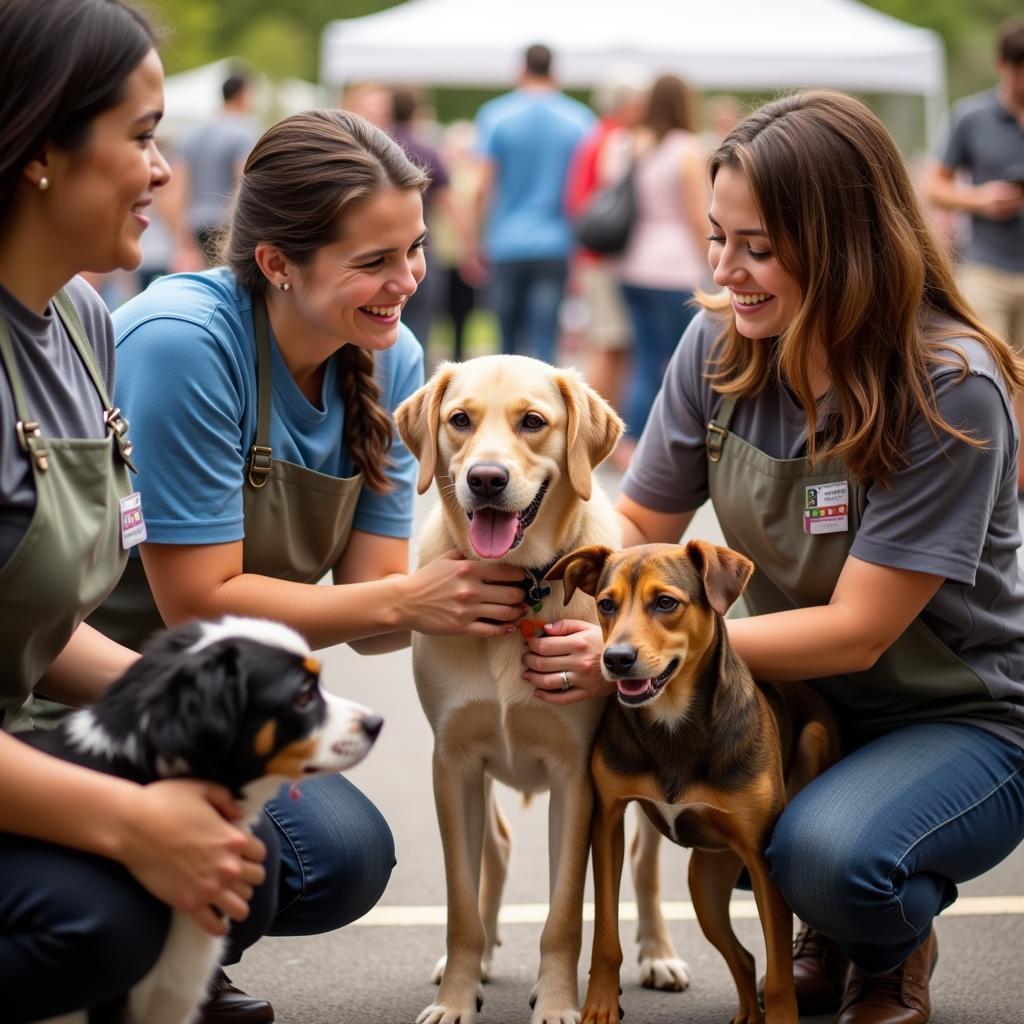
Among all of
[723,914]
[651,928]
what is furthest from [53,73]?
[651,928]

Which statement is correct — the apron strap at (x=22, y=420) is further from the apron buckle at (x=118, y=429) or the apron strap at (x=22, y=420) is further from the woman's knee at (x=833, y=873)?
the woman's knee at (x=833, y=873)

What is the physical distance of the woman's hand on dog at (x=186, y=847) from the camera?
7.63 feet

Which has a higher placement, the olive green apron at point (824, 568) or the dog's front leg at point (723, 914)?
the olive green apron at point (824, 568)

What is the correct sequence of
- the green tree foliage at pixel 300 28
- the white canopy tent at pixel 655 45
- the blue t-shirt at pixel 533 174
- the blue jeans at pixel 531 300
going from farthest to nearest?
the green tree foliage at pixel 300 28 → the white canopy tent at pixel 655 45 → the blue jeans at pixel 531 300 → the blue t-shirt at pixel 533 174

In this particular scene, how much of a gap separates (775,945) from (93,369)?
175cm

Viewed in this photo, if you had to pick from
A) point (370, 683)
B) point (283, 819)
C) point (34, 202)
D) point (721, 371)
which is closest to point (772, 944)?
point (283, 819)

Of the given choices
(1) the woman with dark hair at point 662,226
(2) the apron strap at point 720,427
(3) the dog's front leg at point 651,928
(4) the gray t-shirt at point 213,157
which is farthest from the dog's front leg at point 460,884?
(4) the gray t-shirt at point 213,157

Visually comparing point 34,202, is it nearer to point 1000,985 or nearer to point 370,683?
point 1000,985

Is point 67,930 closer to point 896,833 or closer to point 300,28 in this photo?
point 896,833

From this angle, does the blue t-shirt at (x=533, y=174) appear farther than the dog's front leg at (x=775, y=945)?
Yes

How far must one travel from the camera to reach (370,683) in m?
6.30

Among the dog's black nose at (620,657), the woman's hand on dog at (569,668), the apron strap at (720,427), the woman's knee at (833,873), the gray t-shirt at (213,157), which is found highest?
the apron strap at (720,427)

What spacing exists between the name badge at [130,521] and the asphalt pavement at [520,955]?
4.07ft

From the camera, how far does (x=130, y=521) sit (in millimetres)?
2809
